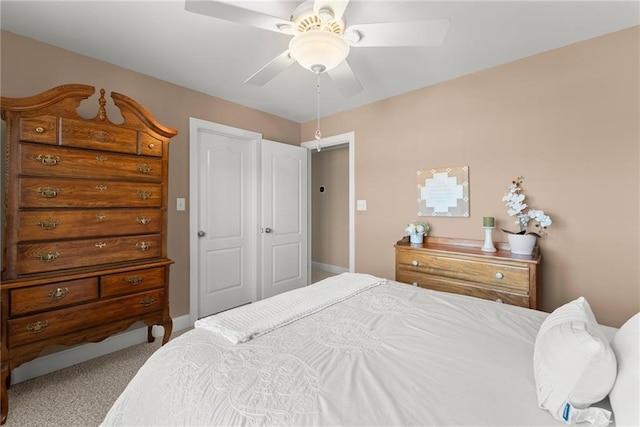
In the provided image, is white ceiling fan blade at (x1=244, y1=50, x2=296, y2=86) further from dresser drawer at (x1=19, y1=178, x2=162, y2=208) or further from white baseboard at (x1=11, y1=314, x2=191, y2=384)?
white baseboard at (x1=11, y1=314, x2=191, y2=384)

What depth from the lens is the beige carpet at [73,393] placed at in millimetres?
1619

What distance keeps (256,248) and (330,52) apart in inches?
98.9

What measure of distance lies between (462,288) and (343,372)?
69.6 inches

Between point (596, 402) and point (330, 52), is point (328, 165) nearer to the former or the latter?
point (330, 52)

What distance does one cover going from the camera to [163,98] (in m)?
2.68

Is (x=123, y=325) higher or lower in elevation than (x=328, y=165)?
lower

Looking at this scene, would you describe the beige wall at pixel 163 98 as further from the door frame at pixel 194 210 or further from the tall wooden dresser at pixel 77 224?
the tall wooden dresser at pixel 77 224

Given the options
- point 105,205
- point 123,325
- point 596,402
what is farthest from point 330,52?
point 123,325

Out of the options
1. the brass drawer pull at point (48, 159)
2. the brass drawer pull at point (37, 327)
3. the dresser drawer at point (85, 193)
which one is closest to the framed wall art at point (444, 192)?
the dresser drawer at point (85, 193)

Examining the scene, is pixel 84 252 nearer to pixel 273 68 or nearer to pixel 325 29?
pixel 273 68

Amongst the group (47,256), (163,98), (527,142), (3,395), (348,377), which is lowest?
(3,395)

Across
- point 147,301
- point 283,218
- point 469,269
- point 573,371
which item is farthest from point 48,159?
point 469,269

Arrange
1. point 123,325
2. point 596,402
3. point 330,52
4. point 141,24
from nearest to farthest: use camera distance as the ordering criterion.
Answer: point 596,402
point 330,52
point 141,24
point 123,325

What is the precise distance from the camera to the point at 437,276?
8.00 ft
